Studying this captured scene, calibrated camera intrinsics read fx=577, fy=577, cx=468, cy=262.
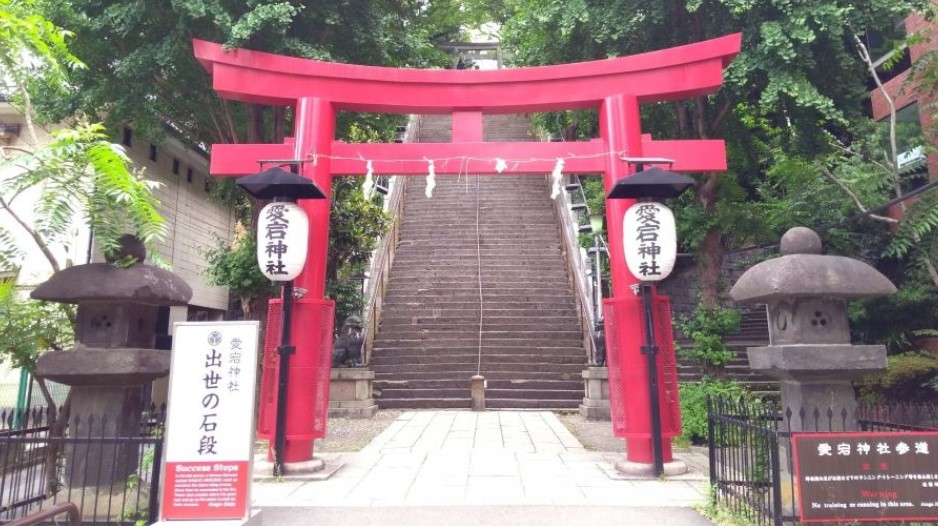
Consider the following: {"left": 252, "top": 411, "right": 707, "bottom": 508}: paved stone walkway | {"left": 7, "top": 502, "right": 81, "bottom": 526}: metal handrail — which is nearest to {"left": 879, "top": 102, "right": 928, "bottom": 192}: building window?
{"left": 252, "top": 411, "right": 707, "bottom": 508}: paved stone walkway

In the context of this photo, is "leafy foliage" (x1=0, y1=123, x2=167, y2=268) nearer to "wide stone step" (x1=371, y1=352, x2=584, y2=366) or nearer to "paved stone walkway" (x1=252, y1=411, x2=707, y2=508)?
"paved stone walkway" (x1=252, y1=411, x2=707, y2=508)

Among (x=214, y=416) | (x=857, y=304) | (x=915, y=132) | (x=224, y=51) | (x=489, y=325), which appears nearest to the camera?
(x=214, y=416)

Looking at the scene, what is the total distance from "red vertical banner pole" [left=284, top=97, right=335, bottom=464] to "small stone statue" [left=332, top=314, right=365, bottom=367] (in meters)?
4.53

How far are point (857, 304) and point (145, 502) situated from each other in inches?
492

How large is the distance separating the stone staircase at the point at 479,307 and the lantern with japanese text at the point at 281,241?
6.42 meters

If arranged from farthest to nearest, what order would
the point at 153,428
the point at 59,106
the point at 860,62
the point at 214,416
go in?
the point at 860,62 < the point at 59,106 < the point at 153,428 < the point at 214,416

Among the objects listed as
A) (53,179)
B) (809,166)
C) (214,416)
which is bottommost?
(214,416)

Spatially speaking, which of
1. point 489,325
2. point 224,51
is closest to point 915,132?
point 489,325

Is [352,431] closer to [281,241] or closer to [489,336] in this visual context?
[281,241]

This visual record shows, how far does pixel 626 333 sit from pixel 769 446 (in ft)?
8.30

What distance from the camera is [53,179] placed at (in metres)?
5.43

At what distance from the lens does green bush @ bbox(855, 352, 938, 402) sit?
1026 centimetres

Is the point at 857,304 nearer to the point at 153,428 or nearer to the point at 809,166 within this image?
the point at 809,166

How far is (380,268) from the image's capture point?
15.0 metres
